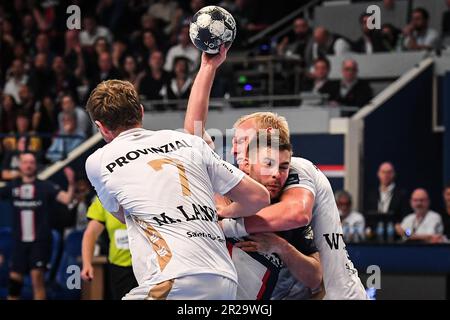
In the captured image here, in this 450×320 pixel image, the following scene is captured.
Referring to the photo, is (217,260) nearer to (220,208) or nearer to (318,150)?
(220,208)

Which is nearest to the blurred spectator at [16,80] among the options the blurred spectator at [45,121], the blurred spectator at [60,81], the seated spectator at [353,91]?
the blurred spectator at [60,81]

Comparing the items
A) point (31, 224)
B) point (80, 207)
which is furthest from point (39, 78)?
point (31, 224)

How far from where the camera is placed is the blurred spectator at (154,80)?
15.9m

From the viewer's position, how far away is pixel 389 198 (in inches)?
505

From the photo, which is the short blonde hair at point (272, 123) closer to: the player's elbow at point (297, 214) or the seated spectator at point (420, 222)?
the player's elbow at point (297, 214)

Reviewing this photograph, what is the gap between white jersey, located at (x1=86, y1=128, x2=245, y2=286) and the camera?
4.89 metres

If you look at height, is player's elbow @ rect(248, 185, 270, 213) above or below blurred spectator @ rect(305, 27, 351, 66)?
below

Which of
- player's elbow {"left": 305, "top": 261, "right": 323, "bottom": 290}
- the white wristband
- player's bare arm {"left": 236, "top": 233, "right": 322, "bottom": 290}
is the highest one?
the white wristband

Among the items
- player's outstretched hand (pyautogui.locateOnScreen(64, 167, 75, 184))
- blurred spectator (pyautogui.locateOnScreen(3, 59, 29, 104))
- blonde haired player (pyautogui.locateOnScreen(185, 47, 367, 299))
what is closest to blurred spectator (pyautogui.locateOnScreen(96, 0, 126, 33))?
blurred spectator (pyautogui.locateOnScreen(3, 59, 29, 104))

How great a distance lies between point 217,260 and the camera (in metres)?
4.93

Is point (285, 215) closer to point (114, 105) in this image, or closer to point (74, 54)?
point (114, 105)

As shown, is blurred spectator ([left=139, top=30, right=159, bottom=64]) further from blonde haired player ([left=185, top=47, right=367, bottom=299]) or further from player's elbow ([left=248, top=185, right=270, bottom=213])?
player's elbow ([left=248, top=185, right=270, bottom=213])

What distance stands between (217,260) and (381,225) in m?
7.53

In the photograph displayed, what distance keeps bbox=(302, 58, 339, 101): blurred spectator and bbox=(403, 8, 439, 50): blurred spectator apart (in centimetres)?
148
